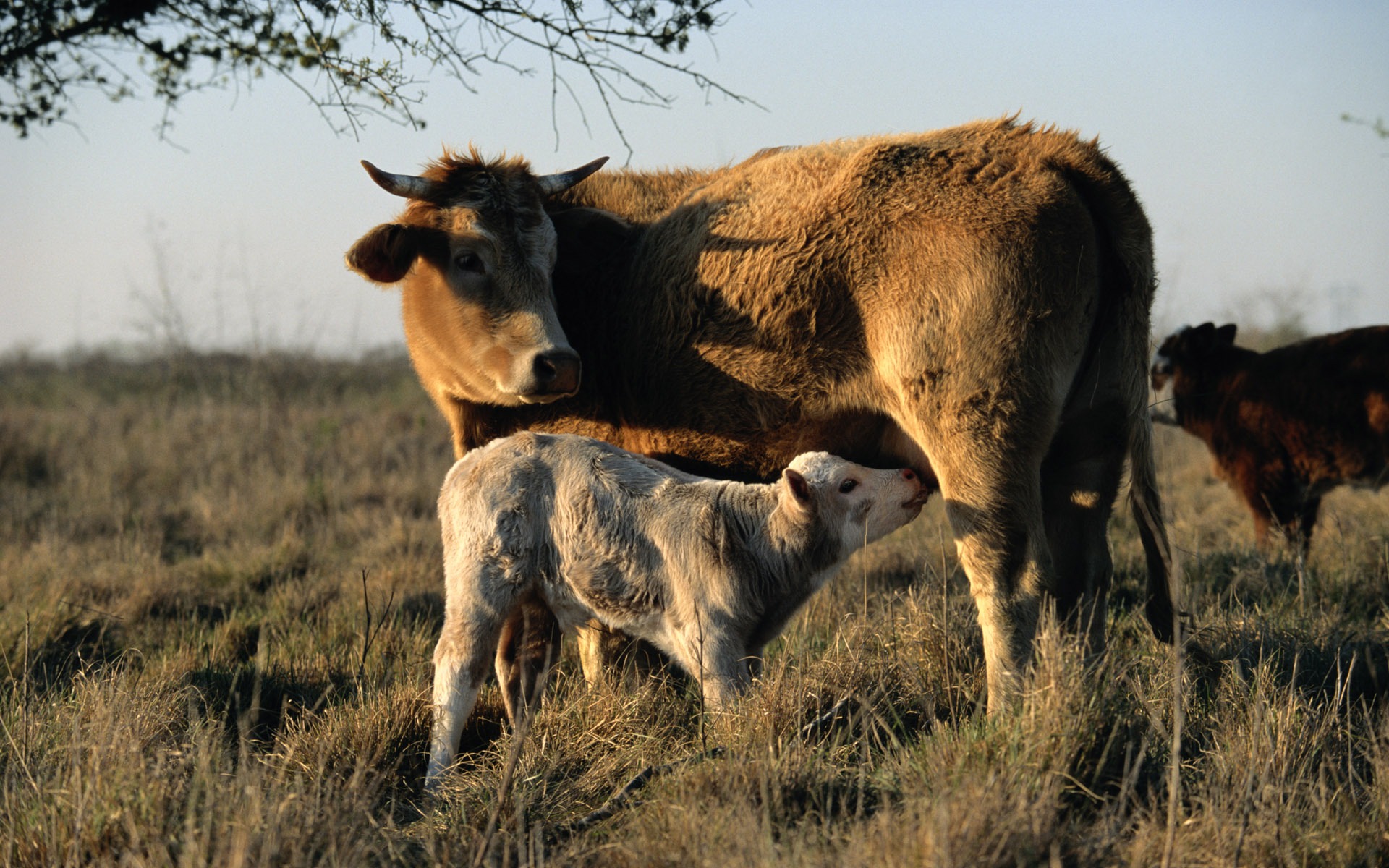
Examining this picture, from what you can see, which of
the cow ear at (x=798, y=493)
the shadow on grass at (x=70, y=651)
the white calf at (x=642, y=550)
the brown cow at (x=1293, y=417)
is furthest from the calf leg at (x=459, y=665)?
the brown cow at (x=1293, y=417)

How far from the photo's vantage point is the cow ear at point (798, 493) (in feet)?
13.3

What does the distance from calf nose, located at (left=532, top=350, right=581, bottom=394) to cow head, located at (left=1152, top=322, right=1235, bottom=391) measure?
20.5ft

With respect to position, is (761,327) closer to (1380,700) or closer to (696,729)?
(696,729)

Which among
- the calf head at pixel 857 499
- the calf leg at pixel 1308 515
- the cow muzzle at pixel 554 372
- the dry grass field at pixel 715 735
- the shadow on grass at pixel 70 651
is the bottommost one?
the shadow on grass at pixel 70 651

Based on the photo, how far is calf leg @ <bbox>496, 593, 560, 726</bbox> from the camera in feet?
14.2

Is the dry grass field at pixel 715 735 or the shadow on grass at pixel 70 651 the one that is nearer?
the dry grass field at pixel 715 735

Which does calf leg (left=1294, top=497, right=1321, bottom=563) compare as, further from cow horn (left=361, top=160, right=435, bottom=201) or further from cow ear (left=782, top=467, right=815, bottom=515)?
cow horn (left=361, top=160, right=435, bottom=201)

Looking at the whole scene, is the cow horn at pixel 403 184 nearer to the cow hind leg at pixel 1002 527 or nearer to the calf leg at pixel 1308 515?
the cow hind leg at pixel 1002 527

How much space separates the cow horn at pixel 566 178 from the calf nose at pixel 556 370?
1.07m

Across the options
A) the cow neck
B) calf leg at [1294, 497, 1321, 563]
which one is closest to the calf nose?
calf leg at [1294, 497, 1321, 563]

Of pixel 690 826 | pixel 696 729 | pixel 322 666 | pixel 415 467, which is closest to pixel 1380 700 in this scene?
pixel 696 729

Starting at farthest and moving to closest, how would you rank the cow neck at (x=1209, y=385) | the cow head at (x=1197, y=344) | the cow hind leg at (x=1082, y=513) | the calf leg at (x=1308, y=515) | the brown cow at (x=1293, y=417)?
the cow head at (x=1197, y=344), the cow neck at (x=1209, y=385), the calf leg at (x=1308, y=515), the brown cow at (x=1293, y=417), the cow hind leg at (x=1082, y=513)

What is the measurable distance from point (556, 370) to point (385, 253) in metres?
1.02

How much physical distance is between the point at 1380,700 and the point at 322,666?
14.5 feet
